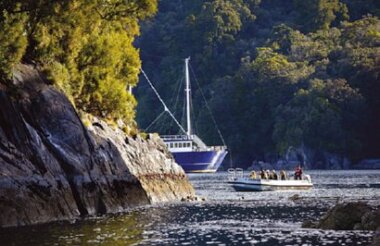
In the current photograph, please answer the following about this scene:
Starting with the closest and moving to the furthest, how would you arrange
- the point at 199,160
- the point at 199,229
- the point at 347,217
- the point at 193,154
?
the point at 347,217, the point at 199,229, the point at 193,154, the point at 199,160

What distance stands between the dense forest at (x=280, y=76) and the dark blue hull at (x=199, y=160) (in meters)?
14.8

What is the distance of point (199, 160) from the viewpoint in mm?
140500

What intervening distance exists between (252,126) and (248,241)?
129 m

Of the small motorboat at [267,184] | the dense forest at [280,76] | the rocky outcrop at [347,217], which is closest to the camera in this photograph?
the rocky outcrop at [347,217]

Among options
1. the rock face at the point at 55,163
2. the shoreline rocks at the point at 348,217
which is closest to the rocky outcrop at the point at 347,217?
the shoreline rocks at the point at 348,217

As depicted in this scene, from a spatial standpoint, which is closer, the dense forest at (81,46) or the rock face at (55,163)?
the rock face at (55,163)

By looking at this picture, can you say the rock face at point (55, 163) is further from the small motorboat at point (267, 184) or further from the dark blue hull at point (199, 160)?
the dark blue hull at point (199, 160)

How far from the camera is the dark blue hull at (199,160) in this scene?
139 meters

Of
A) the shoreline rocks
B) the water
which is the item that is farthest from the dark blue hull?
the shoreline rocks

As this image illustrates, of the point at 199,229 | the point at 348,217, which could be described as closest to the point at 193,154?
the point at 199,229

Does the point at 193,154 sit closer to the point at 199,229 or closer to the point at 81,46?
the point at 81,46

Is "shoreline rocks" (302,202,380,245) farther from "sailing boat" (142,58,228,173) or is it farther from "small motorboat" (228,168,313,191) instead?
"sailing boat" (142,58,228,173)

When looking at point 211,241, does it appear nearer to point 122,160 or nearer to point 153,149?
point 122,160

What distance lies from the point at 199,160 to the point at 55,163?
3761 inches
